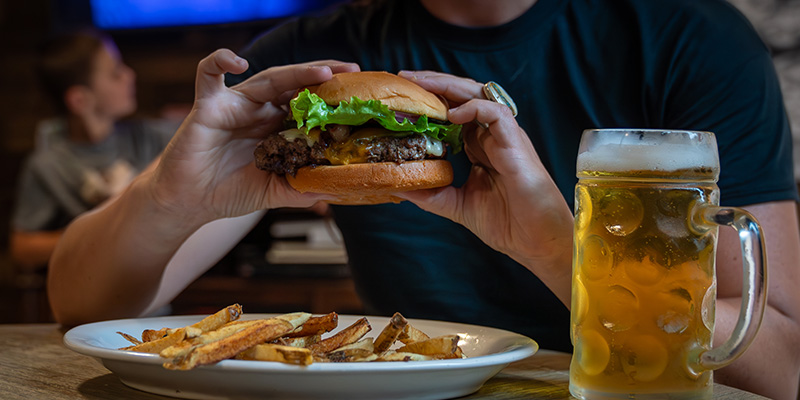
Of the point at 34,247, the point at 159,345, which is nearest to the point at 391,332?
the point at 159,345

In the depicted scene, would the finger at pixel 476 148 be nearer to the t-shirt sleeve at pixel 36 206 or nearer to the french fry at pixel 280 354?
the french fry at pixel 280 354

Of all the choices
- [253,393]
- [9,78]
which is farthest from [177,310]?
[253,393]

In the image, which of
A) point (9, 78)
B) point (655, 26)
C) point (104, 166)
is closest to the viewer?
point (655, 26)

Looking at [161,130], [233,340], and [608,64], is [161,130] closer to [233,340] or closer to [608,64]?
[608,64]

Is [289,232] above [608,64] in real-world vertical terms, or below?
below

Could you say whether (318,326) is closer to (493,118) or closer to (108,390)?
(108,390)

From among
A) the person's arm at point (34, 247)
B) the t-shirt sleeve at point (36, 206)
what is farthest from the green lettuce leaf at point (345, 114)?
the t-shirt sleeve at point (36, 206)

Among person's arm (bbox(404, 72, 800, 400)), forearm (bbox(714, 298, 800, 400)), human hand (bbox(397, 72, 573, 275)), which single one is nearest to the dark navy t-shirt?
person's arm (bbox(404, 72, 800, 400))
